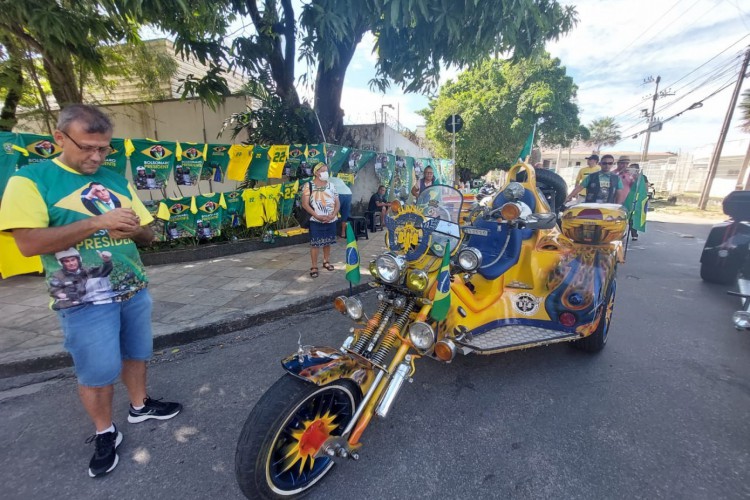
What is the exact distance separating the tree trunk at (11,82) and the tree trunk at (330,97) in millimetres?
6000

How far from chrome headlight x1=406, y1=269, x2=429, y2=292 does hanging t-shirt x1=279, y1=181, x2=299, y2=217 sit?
5.51 meters

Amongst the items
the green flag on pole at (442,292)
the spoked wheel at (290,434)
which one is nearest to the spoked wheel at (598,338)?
the green flag on pole at (442,292)

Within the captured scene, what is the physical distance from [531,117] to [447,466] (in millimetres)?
22419

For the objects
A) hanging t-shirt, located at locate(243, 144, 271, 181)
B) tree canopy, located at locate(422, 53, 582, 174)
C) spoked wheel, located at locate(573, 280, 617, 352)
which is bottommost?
spoked wheel, located at locate(573, 280, 617, 352)

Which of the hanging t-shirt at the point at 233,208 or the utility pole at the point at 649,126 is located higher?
the utility pole at the point at 649,126

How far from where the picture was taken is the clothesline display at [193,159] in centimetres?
427

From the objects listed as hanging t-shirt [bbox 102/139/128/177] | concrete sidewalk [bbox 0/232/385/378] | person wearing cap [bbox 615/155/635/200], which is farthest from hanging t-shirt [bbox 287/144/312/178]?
person wearing cap [bbox 615/155/635/200]

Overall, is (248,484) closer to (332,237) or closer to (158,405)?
(158,405)

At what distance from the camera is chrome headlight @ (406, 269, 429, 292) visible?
1.98 meters

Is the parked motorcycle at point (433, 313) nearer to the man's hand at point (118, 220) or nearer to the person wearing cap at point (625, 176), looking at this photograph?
the man's hand at point (118, 220)

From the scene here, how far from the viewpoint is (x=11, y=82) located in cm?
727

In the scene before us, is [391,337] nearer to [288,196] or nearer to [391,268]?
[391,268]

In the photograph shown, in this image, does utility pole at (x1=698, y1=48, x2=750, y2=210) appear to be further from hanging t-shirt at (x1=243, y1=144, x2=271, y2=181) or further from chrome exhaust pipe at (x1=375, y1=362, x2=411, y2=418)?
chrome exhaust pipe at (x1=375, y1=362, x2=411, y2=418)

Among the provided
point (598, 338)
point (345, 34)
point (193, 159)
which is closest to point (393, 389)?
point (598, 338)
